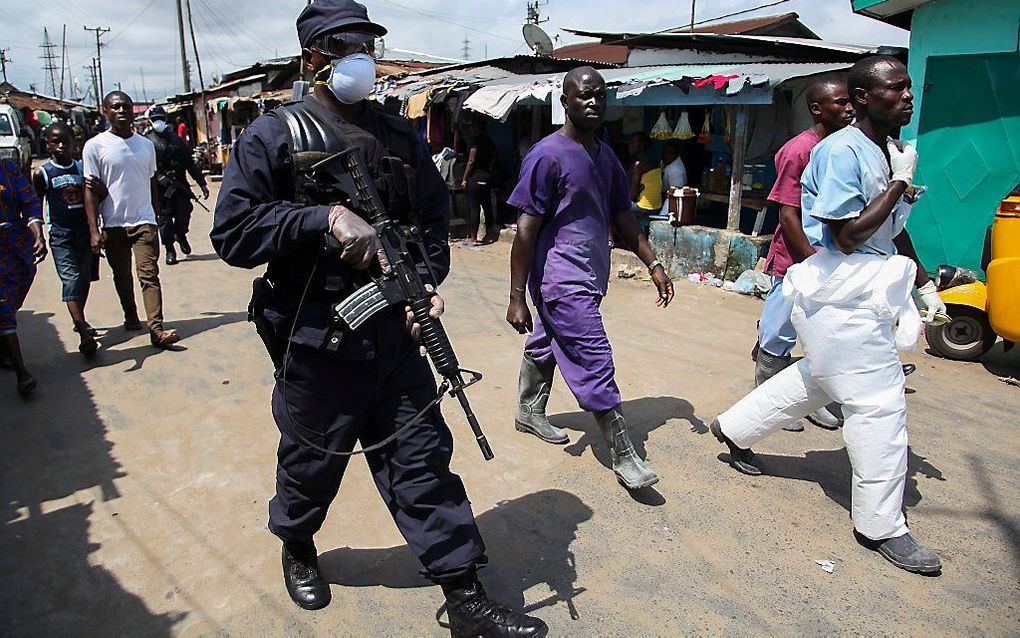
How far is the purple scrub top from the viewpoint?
3.34 meters

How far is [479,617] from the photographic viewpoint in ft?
7.41

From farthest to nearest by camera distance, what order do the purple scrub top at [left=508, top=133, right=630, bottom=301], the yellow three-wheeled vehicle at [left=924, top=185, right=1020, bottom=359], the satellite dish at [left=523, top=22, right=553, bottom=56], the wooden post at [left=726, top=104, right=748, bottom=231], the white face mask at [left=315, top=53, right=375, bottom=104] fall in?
the satellite dish at [left=523, top=22, right=553, bottom=56]
the wooden post at [left=726, top=104, right=748, bottom=231]
the yellow three-wheeled vehicle at [left=924, top=185, right=1020, bottom=359]
the purple scrub top at [left=508, top=133, right=630, bottom=301]
the white face mask at [left=315, top=53, right=375, bottom=104]

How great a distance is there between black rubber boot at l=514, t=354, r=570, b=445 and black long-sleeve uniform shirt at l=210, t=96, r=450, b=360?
156 centimetres

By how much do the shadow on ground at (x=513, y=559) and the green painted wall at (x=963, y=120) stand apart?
5627 millimetres

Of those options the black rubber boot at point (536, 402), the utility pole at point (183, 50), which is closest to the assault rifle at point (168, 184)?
the black rubber boot at point (536, 402)

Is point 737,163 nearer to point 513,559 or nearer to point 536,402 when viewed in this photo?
point 536,402

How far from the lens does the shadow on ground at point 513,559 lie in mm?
2650

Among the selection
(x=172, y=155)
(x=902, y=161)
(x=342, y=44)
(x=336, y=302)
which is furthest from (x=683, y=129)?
(x=336, y=302)

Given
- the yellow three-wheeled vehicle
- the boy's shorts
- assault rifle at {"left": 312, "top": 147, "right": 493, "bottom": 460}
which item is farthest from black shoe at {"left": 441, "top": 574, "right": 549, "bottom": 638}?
the boy's shorts

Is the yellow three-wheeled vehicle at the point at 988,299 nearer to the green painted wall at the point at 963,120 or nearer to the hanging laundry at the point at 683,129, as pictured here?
A: the green painted wall at the point at 963,120

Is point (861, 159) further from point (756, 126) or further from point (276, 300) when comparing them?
point (756, 126)

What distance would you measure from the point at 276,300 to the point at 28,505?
193 centimetres

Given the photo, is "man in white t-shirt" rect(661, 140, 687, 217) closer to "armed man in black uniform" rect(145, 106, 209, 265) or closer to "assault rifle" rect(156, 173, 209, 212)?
"armed man in black uniform" rect(145, 106, 209, 265)

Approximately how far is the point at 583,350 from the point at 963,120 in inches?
212
